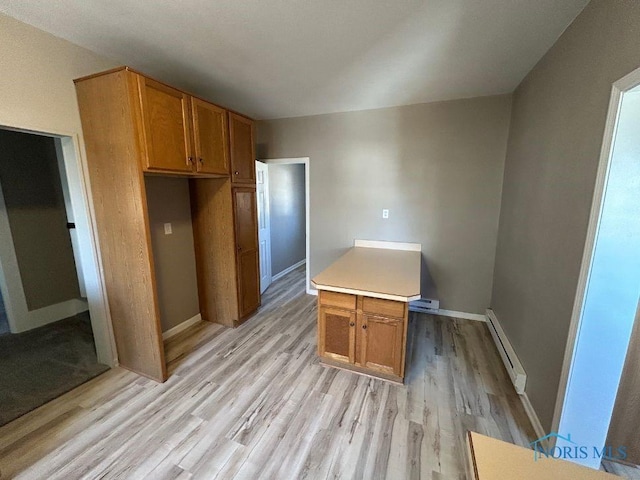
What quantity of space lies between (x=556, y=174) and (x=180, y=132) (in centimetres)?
267

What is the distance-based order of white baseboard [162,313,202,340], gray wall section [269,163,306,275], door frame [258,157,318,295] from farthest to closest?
gray wall section [269,163,306,275]
door frame [258,157,318,295]
white baseboard [162,313,202,340]

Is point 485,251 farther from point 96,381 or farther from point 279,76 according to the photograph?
point 96,381

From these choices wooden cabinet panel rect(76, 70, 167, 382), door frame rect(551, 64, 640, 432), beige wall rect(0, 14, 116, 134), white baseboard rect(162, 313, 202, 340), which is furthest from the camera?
white baseboard rect(162, 313, 202, 340)

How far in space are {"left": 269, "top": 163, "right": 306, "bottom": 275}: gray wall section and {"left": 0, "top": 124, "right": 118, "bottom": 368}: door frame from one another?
2454 mm

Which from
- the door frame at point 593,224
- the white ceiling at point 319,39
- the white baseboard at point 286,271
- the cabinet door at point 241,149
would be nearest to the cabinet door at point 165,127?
the white ceiling at point 319,39

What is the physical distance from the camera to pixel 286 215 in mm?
4848

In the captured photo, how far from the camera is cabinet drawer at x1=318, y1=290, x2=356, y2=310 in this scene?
2.08 metres

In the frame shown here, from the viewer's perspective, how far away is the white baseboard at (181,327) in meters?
2.73

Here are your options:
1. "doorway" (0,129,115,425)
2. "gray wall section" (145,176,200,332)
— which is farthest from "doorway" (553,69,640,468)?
"doorway" (0,129,115,425)

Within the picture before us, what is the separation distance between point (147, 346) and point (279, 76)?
2562 mm

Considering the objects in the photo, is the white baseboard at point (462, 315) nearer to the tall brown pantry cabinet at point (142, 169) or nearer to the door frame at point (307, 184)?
the door frame at point (307, 184)

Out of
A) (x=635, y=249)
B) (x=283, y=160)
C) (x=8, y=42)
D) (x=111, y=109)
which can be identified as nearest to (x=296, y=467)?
(x=635, y=249)

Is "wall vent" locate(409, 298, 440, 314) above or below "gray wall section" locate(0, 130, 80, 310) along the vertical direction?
below

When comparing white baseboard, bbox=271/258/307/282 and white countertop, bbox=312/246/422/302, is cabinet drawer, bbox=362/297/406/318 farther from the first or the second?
white baseboard, bbox=271/258/307/282
